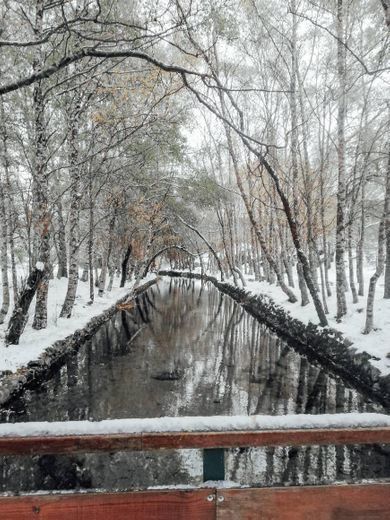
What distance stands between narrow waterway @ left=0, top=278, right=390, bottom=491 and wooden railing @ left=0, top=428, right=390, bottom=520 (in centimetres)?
16

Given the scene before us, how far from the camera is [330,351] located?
11039mm

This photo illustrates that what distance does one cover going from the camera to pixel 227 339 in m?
14.2

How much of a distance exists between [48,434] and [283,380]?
843 cm

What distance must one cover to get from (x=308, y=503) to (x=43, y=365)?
8.38 metres

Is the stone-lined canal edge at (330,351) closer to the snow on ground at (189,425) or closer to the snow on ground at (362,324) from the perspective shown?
Result: the snow on ground at (362,324)

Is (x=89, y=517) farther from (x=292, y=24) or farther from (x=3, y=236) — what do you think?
(x=292, y=24)

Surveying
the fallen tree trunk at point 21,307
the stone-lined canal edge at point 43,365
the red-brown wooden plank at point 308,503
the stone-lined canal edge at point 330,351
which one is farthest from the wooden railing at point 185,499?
the fallen tree trunk at point 21,307

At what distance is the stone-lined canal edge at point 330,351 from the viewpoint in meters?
8.30

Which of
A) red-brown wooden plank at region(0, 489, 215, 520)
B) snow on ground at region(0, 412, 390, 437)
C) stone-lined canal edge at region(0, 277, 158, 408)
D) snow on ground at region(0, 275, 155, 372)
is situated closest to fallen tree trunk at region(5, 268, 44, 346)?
snow on ground at region(0, 275, 155, 372)

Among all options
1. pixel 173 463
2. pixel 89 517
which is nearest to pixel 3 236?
pixel 173 463

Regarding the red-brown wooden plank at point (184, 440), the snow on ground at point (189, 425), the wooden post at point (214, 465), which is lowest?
the wooden post at point (214, 465)

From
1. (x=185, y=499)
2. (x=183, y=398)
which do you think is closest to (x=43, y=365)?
(x=183, y=398)

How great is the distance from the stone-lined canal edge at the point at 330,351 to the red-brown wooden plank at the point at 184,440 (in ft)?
22.1

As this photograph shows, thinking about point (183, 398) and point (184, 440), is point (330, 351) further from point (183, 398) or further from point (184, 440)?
point (184, 440)
